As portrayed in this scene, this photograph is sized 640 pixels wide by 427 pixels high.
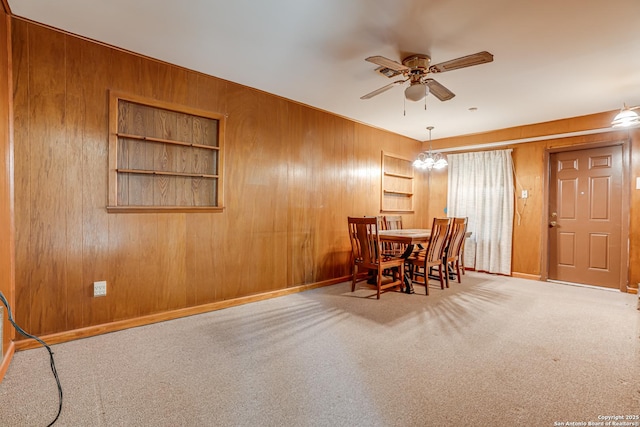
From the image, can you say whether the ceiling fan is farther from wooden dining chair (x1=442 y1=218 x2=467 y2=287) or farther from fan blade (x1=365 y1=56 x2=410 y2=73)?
wooden dining chair (x1=442 y1=218 x2=467 y2=287)

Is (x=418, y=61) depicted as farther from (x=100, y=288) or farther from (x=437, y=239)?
(x=100, y=288)

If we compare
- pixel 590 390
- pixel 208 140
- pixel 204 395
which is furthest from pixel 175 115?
pixel 590 390

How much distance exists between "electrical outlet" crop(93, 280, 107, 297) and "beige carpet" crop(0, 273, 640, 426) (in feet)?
1.11

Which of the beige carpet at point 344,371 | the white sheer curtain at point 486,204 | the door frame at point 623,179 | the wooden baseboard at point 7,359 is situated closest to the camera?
the beige carpet at point 344,371

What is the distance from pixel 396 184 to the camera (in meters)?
5.50

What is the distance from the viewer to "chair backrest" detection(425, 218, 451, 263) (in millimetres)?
3703

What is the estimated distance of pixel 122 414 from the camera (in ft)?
5.08

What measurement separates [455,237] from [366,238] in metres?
1.49

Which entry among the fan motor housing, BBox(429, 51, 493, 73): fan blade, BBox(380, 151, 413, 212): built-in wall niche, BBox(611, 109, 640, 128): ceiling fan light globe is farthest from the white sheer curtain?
BBox(429, 51, 493, 73): fan blade

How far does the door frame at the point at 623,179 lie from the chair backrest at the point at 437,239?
186 centimetres

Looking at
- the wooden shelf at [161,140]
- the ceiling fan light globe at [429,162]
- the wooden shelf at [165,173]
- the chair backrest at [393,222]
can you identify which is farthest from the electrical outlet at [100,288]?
the ceiling fan light globe at [429,162]

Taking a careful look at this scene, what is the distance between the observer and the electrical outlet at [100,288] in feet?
8.18

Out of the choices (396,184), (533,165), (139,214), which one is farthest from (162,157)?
(533,165)

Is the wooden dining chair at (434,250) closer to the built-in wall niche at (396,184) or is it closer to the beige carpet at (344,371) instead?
the beige carpet at (344,371)
